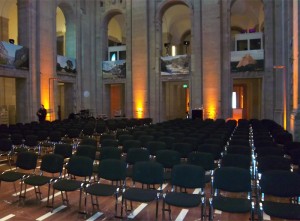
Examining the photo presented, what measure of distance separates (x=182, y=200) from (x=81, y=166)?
2396mm

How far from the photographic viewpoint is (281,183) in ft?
15.8

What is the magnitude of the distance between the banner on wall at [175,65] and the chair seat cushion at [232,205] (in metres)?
20.8

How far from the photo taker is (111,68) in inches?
1083

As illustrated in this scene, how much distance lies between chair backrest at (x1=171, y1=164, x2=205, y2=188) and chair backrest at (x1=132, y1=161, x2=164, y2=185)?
0.26 metres

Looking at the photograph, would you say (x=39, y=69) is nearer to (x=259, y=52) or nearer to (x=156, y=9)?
(x=156, y=9)

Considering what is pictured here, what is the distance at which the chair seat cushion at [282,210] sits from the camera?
417cm

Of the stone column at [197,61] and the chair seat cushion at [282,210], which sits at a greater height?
the stone column at [197,61]

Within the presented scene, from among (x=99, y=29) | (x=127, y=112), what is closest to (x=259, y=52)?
(x=127, y=112)

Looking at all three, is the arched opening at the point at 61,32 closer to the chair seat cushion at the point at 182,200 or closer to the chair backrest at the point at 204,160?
the chair backrest at the point at 204,160

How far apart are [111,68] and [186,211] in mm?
23051

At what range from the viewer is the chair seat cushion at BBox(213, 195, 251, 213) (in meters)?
4.39

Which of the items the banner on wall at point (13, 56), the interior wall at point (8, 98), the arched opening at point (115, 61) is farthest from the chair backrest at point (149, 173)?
the arched opening at point (115, 61)

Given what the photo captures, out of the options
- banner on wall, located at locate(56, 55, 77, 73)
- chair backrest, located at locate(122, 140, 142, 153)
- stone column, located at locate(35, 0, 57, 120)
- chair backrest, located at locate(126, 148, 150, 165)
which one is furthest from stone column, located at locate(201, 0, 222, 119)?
chair backrest, located at locate(126, 148, 150, 165)

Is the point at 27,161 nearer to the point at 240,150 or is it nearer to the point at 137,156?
the point at 137,156
